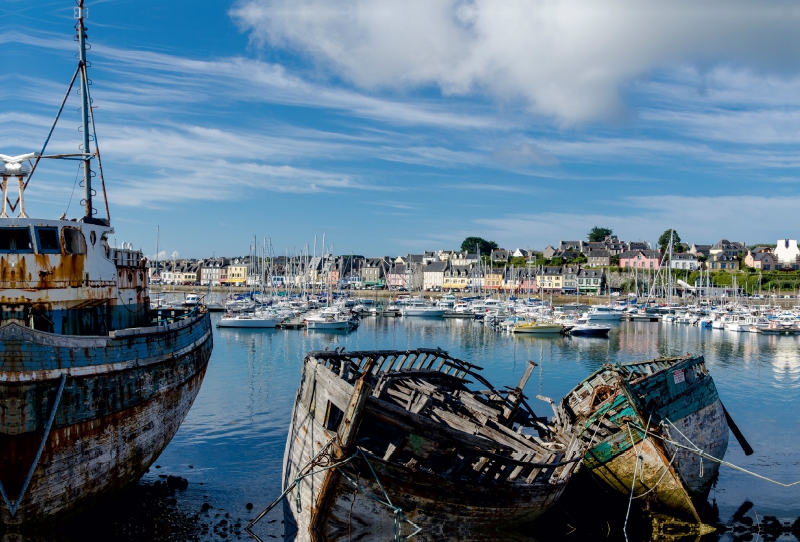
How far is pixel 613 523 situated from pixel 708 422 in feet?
17.3

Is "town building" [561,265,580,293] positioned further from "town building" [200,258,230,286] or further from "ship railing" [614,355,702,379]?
"ship railing" [614,355,702,379]

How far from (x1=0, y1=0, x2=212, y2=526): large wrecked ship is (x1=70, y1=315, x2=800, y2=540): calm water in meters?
3.28

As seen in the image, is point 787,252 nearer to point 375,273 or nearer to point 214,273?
point 375,273

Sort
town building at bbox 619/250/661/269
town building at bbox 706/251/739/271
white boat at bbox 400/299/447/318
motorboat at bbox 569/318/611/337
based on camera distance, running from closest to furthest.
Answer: motorboat at bbox 569/318/611/337 → white boat at bbox 400/299/447/318 → town building at bbox 619/250/661/269 → town building at bbox 706/251/739/271

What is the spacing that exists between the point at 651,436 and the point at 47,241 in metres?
17.9

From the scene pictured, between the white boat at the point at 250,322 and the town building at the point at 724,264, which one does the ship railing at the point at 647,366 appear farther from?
the town building at the point at 724,264

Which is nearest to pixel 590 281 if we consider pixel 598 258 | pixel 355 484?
pixel 598 258

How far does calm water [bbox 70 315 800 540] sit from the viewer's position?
21.6 metres

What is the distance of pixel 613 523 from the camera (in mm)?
18969

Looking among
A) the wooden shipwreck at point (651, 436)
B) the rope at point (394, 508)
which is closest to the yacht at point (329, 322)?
the wooden shipwreck at point (651, 436)

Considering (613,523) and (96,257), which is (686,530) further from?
(96,257)

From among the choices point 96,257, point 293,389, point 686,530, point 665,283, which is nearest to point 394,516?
point 686,530

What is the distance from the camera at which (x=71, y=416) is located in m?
14.7

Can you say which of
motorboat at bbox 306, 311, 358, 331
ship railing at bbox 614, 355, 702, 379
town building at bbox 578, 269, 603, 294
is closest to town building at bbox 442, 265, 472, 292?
town building at bbox 578, 269, 603, 294
